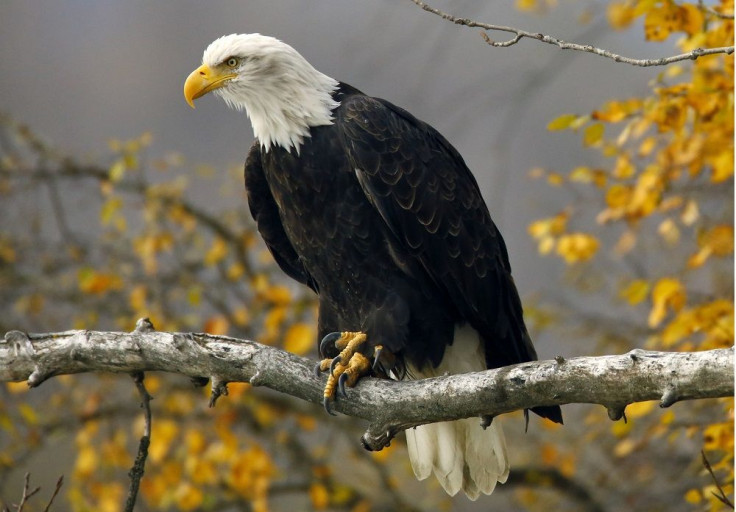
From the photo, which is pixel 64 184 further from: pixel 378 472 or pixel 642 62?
pixel 642 62

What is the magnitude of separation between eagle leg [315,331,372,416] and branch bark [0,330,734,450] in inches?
1.3

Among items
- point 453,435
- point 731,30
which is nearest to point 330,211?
point 453,435

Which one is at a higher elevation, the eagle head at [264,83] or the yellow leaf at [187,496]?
the eagle head at [264,83]

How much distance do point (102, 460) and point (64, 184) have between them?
64.2 inches

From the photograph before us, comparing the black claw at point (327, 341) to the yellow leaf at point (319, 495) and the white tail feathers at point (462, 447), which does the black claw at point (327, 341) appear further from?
the yellow leaf at point (319, 495)

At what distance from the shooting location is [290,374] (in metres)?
2.67

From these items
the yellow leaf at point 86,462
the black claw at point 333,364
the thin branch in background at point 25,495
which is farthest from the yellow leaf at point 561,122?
the yellow leaf at point 86,462

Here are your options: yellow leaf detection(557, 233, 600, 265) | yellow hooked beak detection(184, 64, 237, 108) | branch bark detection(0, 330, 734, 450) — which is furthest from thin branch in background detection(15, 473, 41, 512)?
yellow leaf detection(557, 233, 600, 265)

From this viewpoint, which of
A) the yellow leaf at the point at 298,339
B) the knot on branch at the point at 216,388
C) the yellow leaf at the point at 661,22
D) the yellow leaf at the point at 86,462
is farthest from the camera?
the yellow leaf at the point at 86,462

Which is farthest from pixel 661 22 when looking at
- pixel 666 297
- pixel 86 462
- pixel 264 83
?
pixel 86 462

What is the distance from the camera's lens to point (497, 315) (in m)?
3.18

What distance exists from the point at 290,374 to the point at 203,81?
3.95 ft

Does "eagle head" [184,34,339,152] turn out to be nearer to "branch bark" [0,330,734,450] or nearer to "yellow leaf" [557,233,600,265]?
"branch bark" [0,330,734,450]

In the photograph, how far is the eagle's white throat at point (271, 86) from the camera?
3.17m
